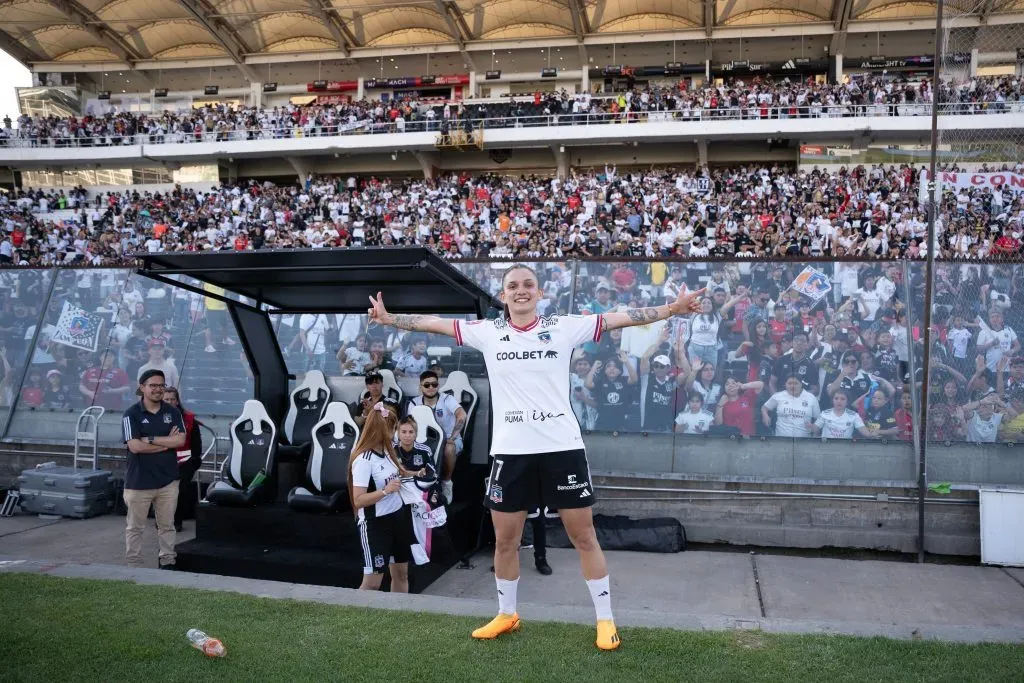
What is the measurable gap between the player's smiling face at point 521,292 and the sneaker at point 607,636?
166 centimetres

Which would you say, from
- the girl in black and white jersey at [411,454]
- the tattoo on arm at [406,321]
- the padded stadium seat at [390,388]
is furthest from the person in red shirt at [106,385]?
the tattoo on arm at [406,321]

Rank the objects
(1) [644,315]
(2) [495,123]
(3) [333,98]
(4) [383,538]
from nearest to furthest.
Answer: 1. (1) [644,315]
2. (4) [383,538]
3. (2) [495,123]
4. (3) [333,98]

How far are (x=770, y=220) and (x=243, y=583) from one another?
59.3 ft

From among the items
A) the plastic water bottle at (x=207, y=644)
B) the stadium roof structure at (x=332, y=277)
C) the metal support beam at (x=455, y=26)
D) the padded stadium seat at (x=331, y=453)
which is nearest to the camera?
the plastic water bottle at (x=207, y=644)

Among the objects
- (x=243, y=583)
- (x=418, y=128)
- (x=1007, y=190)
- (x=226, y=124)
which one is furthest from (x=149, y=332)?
(x=226, y=124)

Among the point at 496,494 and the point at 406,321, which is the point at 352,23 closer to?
the point at 406,321

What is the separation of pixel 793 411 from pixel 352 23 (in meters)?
39.1

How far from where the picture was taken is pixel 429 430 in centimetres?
745

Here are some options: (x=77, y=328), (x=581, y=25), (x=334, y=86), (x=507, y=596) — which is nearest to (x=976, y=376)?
(x=507, y=596)

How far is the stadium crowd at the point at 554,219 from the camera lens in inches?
703

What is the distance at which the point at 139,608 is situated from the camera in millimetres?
4512

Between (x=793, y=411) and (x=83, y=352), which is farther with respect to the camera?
(x=83, y=352)

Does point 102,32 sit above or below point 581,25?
above

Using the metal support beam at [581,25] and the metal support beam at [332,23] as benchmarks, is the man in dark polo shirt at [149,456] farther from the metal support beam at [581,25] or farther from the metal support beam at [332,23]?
the metal support beam at [332,23]
